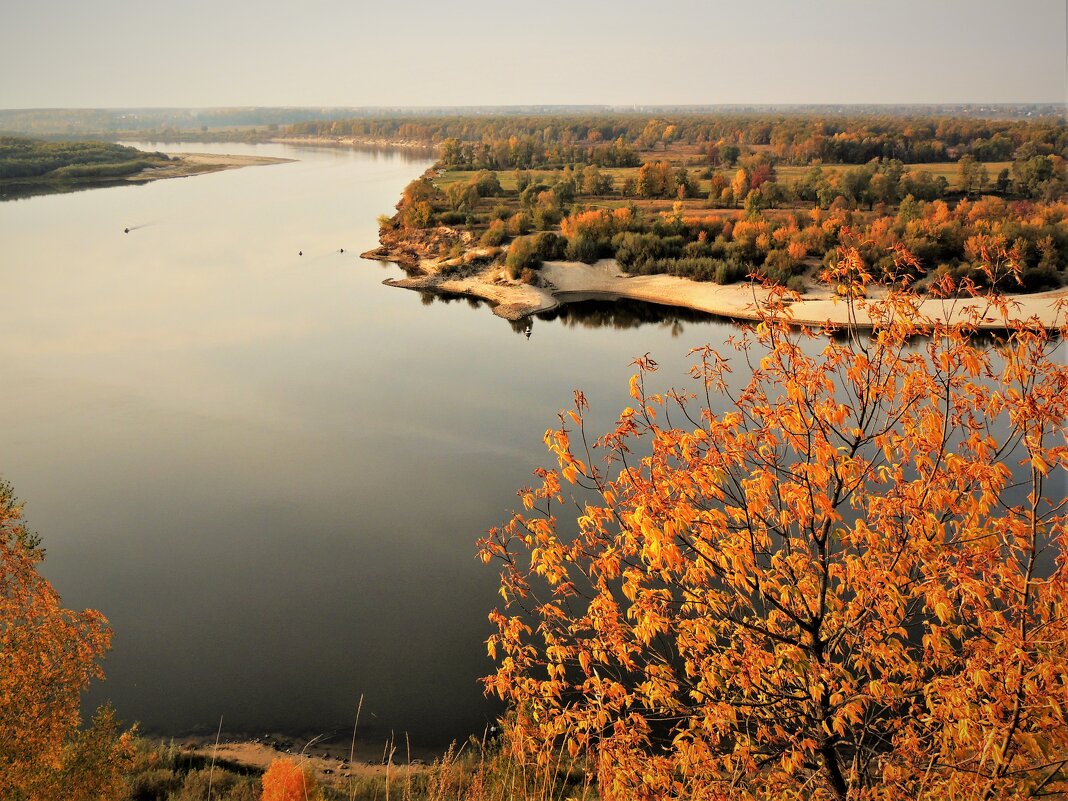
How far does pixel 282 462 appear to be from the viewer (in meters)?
17.8

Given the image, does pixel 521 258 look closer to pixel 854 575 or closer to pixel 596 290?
pixel 596 290

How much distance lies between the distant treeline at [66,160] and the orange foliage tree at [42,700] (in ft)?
286

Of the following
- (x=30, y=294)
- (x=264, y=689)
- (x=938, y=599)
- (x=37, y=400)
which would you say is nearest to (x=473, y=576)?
(x=264, y=689)

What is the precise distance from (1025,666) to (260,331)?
28.2 metres

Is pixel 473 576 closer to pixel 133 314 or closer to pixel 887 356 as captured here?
pixel 887 356

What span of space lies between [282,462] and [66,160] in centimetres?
8620

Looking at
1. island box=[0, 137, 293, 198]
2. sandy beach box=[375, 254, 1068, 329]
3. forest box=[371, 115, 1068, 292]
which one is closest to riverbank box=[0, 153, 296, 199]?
island box=[0, 137, 293, 198]

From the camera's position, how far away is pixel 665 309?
3481 cm

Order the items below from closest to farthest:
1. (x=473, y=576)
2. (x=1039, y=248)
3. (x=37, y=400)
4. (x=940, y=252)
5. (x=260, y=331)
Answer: (x=473, y=576) < (x=37, y=400) < (x=260, y=331) < (x=1039, y=248) < (x=940, y=252)

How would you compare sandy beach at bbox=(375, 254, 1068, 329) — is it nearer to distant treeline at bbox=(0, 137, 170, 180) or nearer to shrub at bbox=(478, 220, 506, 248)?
shrub at bbox=(478, 220, 506, 248)

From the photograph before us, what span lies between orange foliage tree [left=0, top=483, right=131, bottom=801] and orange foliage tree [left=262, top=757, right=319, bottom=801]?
131cm

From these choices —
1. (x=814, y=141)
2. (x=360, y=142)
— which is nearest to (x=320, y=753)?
(x=814, y=141)

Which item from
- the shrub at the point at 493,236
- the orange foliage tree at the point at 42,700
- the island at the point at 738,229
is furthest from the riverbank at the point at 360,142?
the orange foliage tree at the point at 42,700

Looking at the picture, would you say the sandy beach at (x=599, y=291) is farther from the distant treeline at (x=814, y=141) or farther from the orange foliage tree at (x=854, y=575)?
the distant treeline at (x=814, y=141)
